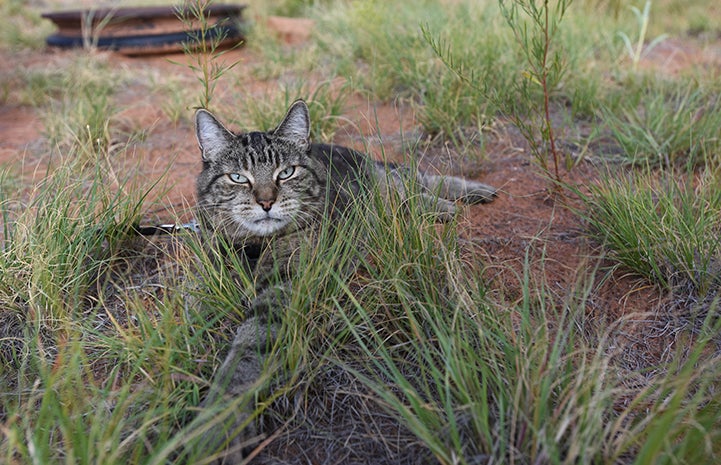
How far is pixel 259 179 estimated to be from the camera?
246 cm

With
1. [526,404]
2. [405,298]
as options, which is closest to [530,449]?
[526,404]

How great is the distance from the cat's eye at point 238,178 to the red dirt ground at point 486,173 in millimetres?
290

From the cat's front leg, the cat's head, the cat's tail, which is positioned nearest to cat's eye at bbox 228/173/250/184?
the cat's head

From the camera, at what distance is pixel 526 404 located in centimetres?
153

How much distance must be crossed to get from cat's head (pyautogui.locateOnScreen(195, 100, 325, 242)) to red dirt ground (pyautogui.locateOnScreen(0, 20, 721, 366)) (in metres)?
0.23

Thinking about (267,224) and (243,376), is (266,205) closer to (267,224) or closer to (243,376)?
(267,224)

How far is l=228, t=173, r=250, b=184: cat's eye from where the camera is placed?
2488 mm

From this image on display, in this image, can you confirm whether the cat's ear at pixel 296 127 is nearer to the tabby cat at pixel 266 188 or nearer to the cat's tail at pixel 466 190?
the tabby cat at pixel 266 188

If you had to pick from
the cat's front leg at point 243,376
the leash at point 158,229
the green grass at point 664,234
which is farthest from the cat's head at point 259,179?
the green grass at point 664,234

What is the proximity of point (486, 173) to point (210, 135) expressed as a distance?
1813 millimetres

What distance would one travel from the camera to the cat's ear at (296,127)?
8.36ft

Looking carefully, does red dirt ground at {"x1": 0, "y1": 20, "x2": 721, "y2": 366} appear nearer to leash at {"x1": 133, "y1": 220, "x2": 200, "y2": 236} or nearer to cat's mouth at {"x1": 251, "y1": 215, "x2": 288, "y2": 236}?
leash at {"x1": 133, "y1": 220, "x2": 200, "y2": 236}

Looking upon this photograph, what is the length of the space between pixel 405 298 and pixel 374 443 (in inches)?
19.8

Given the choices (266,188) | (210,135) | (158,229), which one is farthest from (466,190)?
(158,229)
